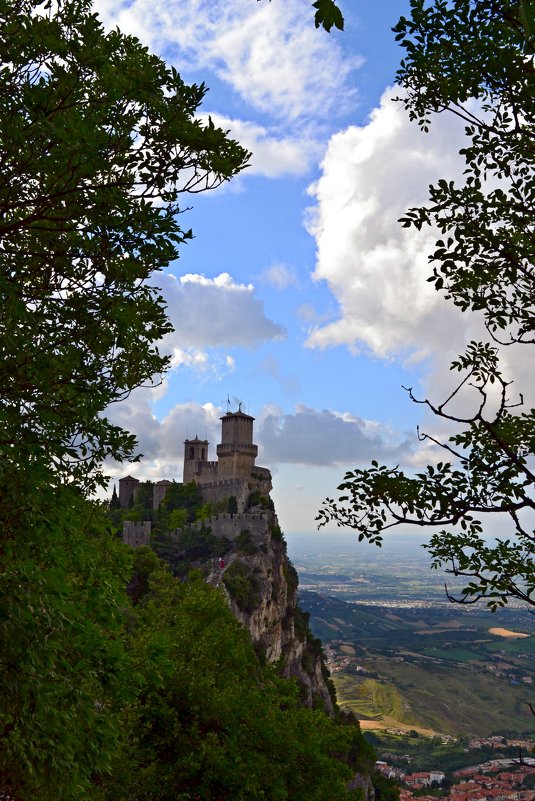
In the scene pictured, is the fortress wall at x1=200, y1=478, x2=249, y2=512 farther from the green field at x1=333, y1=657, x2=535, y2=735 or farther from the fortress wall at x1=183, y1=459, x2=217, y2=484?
the green field at x1=333, y1=657, x2=535, y2=735

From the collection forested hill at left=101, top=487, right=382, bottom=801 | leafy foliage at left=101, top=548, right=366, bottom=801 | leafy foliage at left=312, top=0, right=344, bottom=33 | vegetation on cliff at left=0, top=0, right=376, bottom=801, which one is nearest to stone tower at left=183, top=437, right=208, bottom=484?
forested hill at left=101, top=487, right=382, bottom=801

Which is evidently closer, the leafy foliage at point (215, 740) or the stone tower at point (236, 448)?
the leafy foliage at point (215, 740)

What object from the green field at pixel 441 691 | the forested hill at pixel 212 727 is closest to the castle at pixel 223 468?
the forested hill at pixel 212 727

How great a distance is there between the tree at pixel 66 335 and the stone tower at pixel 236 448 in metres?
72.9

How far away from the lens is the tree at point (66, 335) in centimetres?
771

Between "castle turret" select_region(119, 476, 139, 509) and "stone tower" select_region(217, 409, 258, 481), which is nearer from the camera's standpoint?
"stone tower" select_region(217, 409, 258, 481)

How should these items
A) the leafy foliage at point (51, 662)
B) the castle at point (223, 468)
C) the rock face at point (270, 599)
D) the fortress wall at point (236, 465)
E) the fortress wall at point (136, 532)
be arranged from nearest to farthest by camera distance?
the leafy foliage at point (51, 662), the rock face at point (270, 599), the fortress wall at point (136, 532), the castle at point (223, 468), the fortress wall at point (236, 465)

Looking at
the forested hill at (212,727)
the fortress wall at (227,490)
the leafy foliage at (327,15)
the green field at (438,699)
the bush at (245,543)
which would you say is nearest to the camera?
the leafy foliage at (327,15)

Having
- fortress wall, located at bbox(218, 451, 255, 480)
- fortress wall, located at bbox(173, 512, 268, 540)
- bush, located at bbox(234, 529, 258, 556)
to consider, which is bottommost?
bush, located at bbox(234, 529, 258, 556)

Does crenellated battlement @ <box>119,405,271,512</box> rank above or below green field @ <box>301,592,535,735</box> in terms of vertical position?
above

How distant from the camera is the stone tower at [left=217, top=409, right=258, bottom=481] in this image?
8462 cm

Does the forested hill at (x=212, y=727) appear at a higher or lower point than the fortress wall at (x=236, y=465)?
lower

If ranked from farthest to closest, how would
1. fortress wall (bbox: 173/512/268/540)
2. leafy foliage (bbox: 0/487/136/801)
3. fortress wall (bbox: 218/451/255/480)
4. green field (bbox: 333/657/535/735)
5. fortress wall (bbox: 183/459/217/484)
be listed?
green field (bbox: 333/657/535/735), fortress wall (bbox: 183/459/217/484), fortress wall (bbox: 218/451/255/480), fortress wall (bbox: 173/512/268/540), leafy foliage (bbox: 0/487/136/801)

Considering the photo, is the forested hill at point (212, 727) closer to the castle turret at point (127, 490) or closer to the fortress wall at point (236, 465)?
the fortress wall at point (236, 465)
